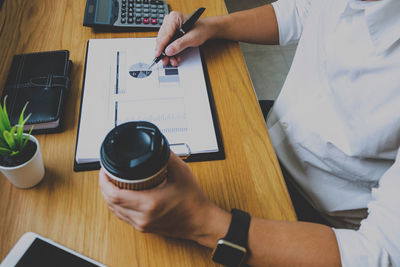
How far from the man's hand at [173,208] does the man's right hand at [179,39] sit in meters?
0.29

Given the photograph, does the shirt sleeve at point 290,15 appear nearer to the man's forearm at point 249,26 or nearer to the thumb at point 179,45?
the man's forearm at point 249,26

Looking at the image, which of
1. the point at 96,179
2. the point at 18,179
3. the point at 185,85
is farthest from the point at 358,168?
the point at 18,179

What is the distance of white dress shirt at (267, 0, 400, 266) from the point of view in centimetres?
43

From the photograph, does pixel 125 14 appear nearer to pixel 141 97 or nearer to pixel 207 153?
pixel 141 97

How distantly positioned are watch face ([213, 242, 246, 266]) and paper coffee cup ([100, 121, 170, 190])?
147 millimetres

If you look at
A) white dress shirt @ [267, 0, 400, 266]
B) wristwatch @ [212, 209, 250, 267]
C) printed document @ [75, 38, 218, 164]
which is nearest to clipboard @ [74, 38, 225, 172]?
printed document @ [75, 38, 218, 164]

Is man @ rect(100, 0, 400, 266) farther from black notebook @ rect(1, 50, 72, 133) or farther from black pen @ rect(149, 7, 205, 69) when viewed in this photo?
black notebook @ rect(1, 50, 72, 133)

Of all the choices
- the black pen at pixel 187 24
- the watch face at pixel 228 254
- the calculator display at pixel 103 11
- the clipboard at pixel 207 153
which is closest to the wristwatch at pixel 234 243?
the watch face at pixel 228 254

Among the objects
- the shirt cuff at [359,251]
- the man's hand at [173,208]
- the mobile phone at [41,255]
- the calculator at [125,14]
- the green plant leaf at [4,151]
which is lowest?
the mobile phone at [41,255]

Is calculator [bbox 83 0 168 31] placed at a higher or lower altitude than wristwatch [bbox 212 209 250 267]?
higher

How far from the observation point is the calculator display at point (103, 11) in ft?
2.15

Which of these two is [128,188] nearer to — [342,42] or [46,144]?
[46,144]

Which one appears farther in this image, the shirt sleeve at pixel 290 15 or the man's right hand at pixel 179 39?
the shirt sleeve at pixel 290 15

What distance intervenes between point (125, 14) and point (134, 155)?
1.61 ft
